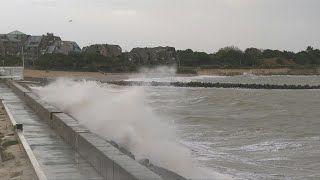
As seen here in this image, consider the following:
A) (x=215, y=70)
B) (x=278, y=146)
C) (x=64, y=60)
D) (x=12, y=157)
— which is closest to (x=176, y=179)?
(x=12, y=157)

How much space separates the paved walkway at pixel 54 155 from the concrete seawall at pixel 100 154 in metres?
0.11

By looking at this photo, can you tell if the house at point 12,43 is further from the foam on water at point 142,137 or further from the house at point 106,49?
the foam on water at point 142,137

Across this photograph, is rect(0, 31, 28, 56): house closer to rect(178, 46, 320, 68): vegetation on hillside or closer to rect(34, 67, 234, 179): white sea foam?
rect(178, 46, 320, 68): vegetation on hillside

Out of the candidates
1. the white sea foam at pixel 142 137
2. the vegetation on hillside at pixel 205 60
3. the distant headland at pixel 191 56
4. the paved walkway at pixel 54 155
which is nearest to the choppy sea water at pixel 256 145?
the white sea foam at pixel 142 137

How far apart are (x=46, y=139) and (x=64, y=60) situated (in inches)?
3708

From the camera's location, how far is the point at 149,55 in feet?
475

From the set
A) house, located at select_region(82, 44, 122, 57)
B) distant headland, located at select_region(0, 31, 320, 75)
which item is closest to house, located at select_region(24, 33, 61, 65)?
distant headland, located at select_region(0, 31, 320, 75)

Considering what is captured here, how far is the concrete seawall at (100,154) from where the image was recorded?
5668mm

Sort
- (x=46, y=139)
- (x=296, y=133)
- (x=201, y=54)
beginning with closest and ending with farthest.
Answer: (x=46, y=139) < (x=296, y=133) < (x=201, y=54)

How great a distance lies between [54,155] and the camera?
813 cm

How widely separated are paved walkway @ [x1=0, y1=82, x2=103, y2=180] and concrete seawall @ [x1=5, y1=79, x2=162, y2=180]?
112 millimetres

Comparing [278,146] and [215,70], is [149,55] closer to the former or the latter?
[215,70]

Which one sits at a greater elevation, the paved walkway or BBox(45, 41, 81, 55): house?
BBox(45, 41, 81, 55): house

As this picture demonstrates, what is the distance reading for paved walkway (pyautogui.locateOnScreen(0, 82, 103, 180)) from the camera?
6816mm
